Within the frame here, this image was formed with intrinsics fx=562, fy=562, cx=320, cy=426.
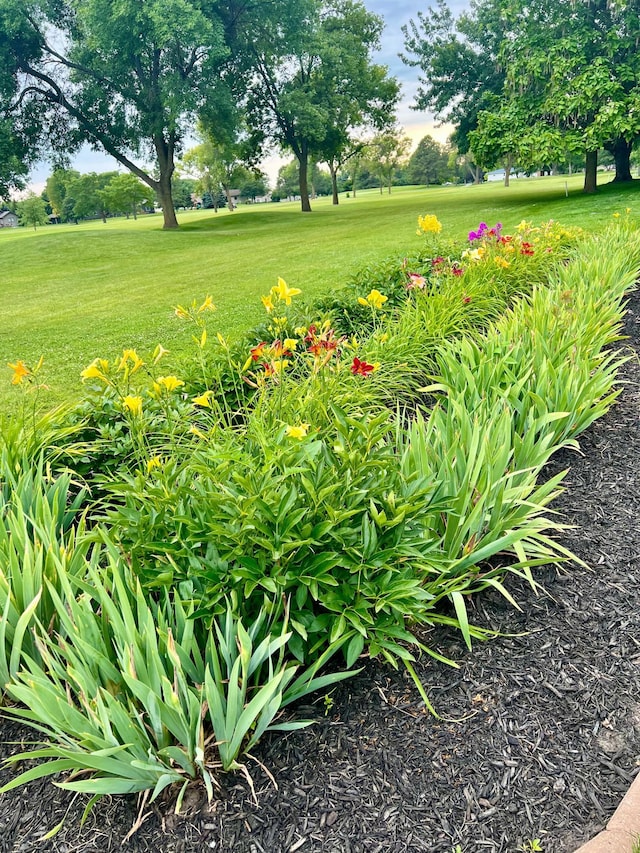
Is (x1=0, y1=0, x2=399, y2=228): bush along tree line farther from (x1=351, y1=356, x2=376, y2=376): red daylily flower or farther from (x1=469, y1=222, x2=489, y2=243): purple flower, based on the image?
(x1=351, y1=356, x2=376, y2=376): red daylily flower

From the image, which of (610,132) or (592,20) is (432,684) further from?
(592,20)

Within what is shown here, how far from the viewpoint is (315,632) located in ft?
4.96

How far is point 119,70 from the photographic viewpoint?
17734 mm

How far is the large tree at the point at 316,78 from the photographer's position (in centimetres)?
1989

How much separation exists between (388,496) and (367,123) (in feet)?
92.1

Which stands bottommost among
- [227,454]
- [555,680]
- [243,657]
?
[555,680]

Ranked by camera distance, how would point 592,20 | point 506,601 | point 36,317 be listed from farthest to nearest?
point 592,20
point 36,317
point 506,601

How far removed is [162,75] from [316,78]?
24.3ft

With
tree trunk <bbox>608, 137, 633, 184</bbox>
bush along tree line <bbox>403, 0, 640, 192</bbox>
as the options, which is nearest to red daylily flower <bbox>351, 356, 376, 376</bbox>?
bush along tree line <bbox>403, 0, 640, 192</bbox>

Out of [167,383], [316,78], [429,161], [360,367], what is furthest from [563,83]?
[429,161]

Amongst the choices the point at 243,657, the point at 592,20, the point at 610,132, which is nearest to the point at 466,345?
the point at 243,657

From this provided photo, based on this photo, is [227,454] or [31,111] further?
[31,111]

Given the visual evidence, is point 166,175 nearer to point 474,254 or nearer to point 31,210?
point 474,254

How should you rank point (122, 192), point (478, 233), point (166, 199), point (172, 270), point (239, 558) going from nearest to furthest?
point (239, 558)
point (478, 233)
point (172, 270)
point (166, 199)
point (122, 192)
